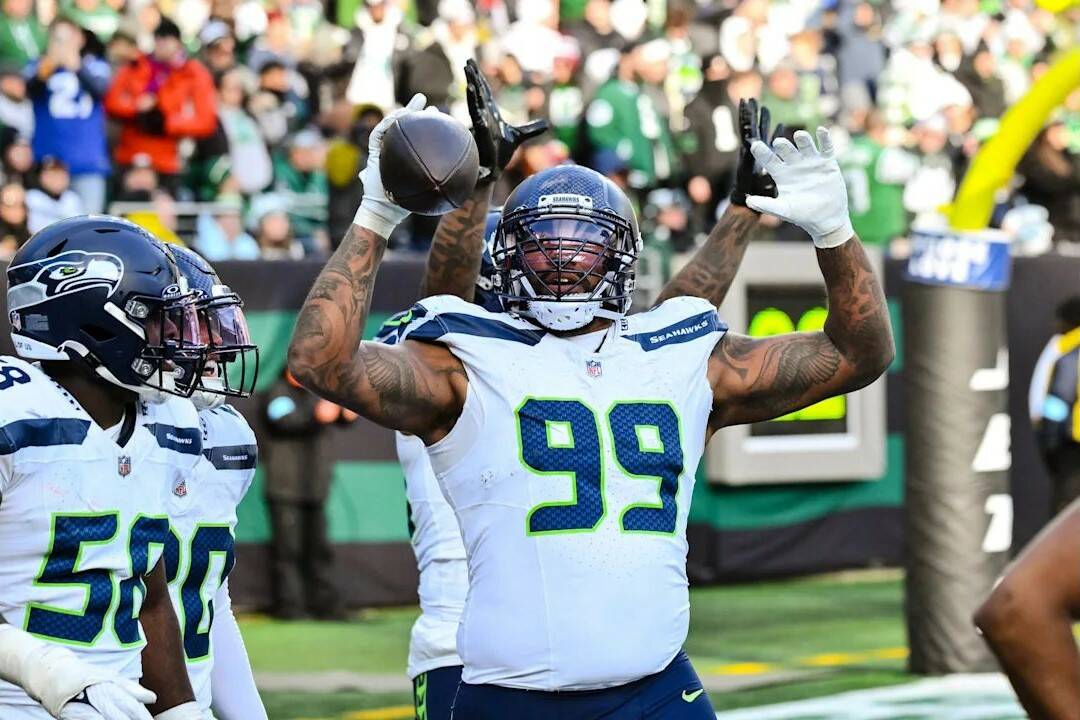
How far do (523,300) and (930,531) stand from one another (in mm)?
4852

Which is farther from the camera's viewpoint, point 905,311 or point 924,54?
point 924,54

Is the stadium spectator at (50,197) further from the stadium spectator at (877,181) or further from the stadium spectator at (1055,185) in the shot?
the stadium spectator at (1055,185)

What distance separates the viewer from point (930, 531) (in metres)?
8.15

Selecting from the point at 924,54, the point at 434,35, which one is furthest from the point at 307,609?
the point at 924,54

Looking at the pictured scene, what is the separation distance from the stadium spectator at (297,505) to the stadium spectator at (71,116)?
2.51 m

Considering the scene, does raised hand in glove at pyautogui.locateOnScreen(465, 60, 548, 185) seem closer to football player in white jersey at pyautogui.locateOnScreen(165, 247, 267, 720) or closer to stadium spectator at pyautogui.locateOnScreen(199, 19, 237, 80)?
football player in white jersey at pyautogui.locateOnScreen(165, 247, 267, 720)

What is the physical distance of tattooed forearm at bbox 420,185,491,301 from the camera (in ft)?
14.9

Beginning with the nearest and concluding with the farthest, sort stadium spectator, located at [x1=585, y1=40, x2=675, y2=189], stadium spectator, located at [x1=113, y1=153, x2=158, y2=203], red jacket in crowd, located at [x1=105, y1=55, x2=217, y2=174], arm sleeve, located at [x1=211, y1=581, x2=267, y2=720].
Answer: arm sleeve, located at [x1=211, y1=581, x2=267, y2=720] → stadium spectator, located at [x1=113, y1=153, x2=158, y2=203] → red jacket in crowd, located at [x1=105, y1=55, x2=217, y2=174] → stadium spectator, located at [x1=585, y1=40, x2=675, y2=189]

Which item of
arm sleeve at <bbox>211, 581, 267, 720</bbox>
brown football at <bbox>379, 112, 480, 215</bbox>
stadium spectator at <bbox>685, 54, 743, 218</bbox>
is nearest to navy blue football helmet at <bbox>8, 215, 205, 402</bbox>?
brown football at <bbox>379, 112, 480, 215</bbox>

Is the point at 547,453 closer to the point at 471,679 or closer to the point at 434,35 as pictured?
the point at 471,679

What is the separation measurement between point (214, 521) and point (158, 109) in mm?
8306

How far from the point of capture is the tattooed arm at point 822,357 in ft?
12.6

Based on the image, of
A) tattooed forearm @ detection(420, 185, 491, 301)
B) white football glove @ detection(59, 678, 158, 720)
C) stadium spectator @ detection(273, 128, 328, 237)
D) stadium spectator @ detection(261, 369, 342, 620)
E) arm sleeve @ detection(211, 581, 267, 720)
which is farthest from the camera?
stadium spectator @ detection(273, 128, 328, 237)

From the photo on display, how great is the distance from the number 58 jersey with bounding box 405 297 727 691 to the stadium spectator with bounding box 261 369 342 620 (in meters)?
5.93
